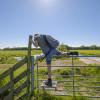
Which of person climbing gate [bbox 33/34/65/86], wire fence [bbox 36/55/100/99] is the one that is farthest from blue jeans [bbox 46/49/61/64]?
wire fence [bbox 36/55/100/99]

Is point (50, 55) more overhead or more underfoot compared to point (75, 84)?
more overhead

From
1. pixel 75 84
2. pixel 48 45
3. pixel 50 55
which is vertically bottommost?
pixel 75 84

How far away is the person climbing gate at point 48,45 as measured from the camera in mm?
7375

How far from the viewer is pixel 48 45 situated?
24.7 feet

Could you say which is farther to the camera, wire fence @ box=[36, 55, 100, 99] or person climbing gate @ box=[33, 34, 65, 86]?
person climbing gate @ box=[33, 34, 65, 86]

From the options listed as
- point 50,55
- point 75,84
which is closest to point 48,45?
point 50,55

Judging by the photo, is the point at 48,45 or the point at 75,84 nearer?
the point at 48,45

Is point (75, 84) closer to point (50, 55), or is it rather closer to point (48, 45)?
point (50, 55)

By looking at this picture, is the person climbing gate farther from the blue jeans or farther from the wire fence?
the wire fence

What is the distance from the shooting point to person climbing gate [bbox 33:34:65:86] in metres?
7.38

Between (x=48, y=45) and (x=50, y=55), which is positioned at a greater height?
(x=48, y=45)

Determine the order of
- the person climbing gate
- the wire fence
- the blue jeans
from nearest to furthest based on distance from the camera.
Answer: the wire fence
the person climbing gate
the blue jeans

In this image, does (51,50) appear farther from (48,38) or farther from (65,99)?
(65,99)

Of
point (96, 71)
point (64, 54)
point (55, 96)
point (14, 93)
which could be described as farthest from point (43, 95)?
point (96, 71)
